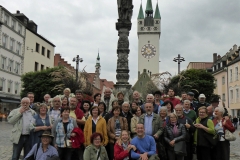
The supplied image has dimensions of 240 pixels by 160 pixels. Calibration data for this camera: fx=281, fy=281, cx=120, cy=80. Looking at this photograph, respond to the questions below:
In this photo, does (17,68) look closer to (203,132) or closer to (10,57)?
(10,57)

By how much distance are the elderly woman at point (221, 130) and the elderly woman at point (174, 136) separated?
1057 mm

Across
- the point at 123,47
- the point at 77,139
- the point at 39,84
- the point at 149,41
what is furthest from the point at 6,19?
the point at 149,41

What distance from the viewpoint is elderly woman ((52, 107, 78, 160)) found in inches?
259

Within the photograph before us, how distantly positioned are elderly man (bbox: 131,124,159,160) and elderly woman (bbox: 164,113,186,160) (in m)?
0.74

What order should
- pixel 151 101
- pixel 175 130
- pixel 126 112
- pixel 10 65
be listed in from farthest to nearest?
pixel 10 65
pixel 151 101
pixel 126 112
pixel 175 130

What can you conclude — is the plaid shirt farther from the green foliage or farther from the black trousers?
the green foliage

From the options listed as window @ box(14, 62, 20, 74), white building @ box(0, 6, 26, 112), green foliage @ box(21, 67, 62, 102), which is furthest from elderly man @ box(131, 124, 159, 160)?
window @ box(14, 62, 20, 74)

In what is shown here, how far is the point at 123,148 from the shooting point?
236 inches

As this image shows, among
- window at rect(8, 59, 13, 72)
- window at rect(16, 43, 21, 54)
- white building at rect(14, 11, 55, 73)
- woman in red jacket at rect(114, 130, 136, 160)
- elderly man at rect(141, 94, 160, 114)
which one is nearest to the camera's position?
woman in red jacket at rect(114, 130, 136, 160)

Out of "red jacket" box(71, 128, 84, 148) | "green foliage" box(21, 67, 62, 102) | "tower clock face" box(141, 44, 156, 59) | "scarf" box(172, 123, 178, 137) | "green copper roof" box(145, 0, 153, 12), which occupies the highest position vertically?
"green copper roof" box(145, 0, 153, 12)

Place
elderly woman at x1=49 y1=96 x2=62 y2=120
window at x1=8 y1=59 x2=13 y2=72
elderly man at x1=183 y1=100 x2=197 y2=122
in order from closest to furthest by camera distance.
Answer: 1. elderly woman at x1=49 y1=96 x2=62 y2=120
2. elderly man at x1=183 y1=100 x2=197 y2=122
3. window at x1=8 y1=59 x2=13 y2=72

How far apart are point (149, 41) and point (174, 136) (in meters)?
71.6

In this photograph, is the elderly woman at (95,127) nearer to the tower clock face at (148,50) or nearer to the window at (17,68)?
the window at (17,68)

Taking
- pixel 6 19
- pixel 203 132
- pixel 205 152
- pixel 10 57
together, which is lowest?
pixel 205 152
